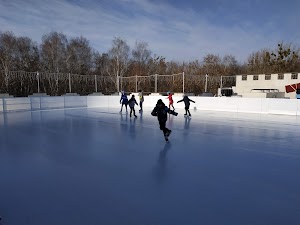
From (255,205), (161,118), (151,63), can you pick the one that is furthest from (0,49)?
(255,205)

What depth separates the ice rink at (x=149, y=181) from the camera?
271 cm

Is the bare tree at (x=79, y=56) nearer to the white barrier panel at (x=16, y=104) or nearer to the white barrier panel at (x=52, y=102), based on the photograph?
the white barrier panel at (x=52, y=102)

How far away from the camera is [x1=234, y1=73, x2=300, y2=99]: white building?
20.4 metres

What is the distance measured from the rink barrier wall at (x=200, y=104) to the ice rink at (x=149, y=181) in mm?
7376

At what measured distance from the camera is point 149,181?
12.2ft

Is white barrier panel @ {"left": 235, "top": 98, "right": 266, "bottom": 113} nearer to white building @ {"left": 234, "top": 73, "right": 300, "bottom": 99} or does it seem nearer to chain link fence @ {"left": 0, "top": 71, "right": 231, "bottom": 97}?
white building @ {"left": 234, "top": 73, "right": 300, "bottom": 99}

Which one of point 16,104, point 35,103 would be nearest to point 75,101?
point 35,103

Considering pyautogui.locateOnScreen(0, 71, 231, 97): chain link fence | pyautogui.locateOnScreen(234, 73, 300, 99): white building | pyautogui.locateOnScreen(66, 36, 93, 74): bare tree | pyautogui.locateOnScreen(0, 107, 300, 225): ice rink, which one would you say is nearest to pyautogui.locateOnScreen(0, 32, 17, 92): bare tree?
pyautogui.locateOnScreen(0, 71, 231, 97): chain link fence

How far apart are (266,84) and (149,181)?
22.1m

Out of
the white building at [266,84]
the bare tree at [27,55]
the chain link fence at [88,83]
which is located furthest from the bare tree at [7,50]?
the white building at [266,84]

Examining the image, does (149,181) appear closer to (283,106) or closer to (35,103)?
(283,106)

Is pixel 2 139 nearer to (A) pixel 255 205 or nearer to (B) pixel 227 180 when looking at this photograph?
(B) pixel 227 180

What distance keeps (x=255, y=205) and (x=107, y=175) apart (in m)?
2.27

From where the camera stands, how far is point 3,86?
2441 centimetres
